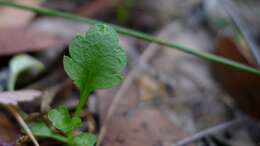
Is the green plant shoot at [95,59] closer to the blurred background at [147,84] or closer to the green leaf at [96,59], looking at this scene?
the green leaf at [96,59]

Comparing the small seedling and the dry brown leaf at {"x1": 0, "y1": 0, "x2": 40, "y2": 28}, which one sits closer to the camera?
the small seedling

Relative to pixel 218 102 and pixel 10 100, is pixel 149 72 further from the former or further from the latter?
pixel 10 100

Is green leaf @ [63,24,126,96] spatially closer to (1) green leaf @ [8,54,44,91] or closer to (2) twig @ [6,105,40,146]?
(2) twig @ [6,105,40,146]

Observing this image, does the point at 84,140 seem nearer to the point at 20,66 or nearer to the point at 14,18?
the point at 20,66

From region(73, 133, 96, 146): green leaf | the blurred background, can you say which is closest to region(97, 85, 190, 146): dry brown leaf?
the blurred background


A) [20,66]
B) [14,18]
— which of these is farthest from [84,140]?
[14,18]

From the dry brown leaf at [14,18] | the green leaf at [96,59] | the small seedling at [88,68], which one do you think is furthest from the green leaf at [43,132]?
the dry brown leaf at [14,18]

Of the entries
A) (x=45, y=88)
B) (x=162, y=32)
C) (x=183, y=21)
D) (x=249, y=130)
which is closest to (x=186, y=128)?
(x=249, y=130)
